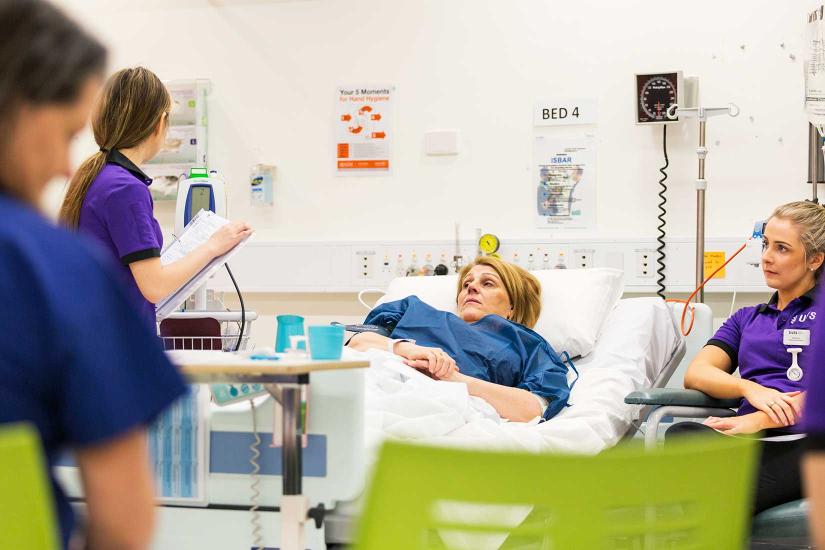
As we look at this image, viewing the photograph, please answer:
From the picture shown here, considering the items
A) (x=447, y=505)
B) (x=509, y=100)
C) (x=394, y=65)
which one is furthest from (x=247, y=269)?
(x=447, y=505)

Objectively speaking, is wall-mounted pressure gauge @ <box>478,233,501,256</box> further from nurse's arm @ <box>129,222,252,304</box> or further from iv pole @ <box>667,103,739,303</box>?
nurse's arm @ <box>129,222,252,304</box>

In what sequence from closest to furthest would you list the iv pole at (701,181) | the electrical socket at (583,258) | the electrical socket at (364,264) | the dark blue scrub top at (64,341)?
the dark blue scrub top at (64,341), the iv pole at (701,181), the electrical socket at (583,258), the electrical socket at (364,264)

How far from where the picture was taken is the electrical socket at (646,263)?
3.71 meters

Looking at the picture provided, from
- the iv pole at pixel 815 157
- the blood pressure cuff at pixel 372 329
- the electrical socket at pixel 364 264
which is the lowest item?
the blood pressure cuff at pixel 372 329

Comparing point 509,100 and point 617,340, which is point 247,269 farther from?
point 617,340

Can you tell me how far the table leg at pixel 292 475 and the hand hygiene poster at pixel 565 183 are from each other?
223 cm

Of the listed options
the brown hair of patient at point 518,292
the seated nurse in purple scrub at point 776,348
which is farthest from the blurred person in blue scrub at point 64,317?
the brown hair of patient at point 518,292

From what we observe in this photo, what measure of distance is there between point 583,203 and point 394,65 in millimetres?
1013

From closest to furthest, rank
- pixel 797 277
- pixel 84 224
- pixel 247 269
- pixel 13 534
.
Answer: pixel 13 534
pixel 84 224
pixel 797 277
pixel 247 269

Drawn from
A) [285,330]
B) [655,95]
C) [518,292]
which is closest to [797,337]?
[518,292]

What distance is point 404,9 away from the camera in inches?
158

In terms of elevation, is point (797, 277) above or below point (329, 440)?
above

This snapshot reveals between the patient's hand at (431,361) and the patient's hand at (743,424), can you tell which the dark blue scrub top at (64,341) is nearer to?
the patient's hand at (431,361)

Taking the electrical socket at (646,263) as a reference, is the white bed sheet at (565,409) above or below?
below
